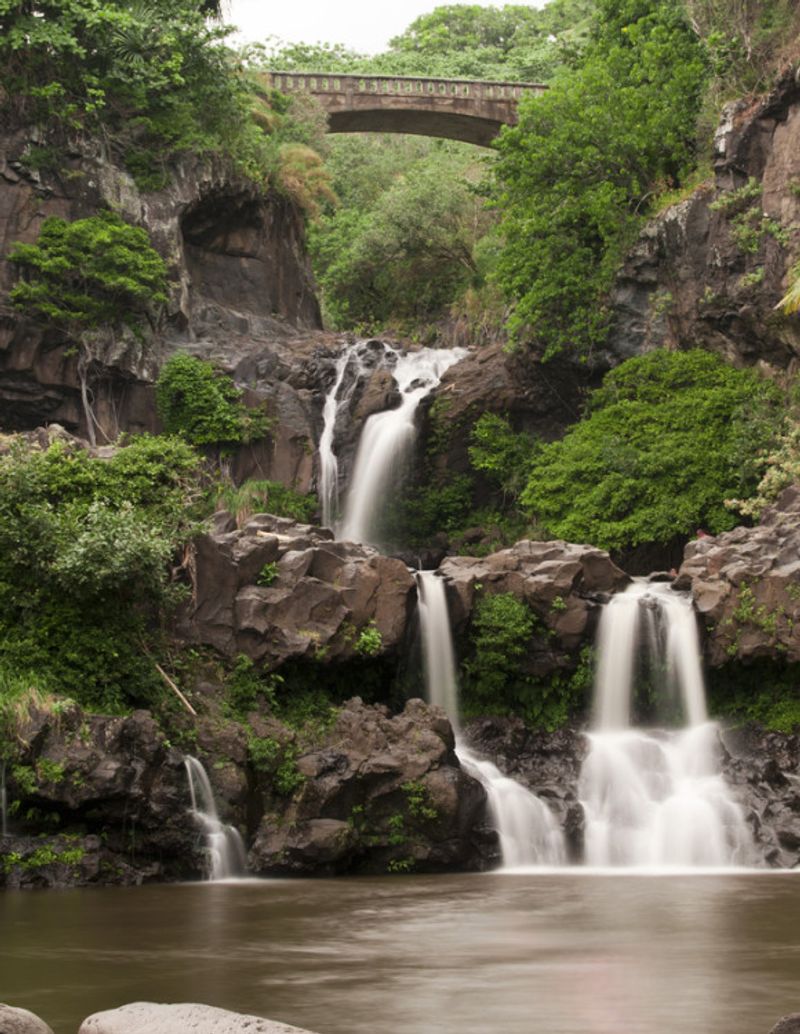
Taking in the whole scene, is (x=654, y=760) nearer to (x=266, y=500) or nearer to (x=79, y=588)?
(x=79, y=588)

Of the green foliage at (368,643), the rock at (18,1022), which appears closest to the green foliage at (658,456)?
the green foliage at (368,643)

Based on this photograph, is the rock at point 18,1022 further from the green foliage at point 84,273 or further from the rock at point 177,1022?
the green foliage at point 84,273

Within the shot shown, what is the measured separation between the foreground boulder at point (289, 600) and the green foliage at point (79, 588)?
70 cm

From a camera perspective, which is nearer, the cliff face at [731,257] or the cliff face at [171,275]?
the cliff face at [731,257]

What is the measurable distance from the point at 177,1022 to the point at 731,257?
25137 mm

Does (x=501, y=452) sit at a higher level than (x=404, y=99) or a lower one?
lower

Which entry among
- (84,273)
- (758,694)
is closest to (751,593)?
(758,694)

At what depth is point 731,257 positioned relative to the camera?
29.0 metres

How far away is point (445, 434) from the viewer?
Result: 31.7 m

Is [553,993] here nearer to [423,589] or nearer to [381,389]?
[423,589]

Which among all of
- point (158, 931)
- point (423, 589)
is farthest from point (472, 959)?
point (423, 589)

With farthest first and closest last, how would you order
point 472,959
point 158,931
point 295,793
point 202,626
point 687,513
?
point 687,513
point 202,626
point 295,793
point 158,931
point 472,959

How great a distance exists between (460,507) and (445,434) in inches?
72.1

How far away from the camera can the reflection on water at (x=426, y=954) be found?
8.98 m
